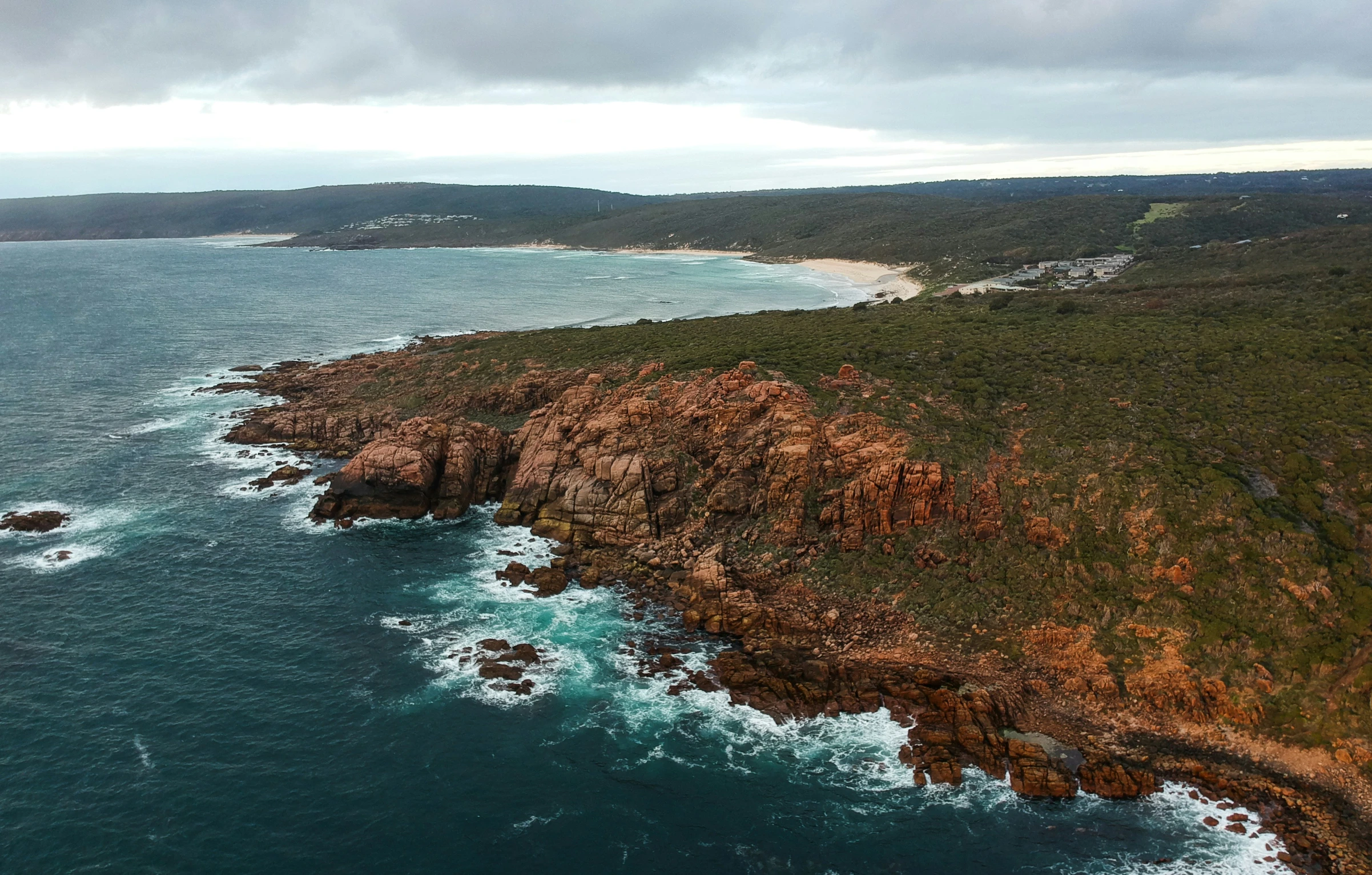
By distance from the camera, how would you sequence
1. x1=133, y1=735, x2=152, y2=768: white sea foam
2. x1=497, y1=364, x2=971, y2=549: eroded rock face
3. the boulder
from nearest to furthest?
x1=133, y1=735, x2=152, y2=768: white sea foam < the boulder < x1=497, y1=364, x2=971, y2=549: eroded rock face

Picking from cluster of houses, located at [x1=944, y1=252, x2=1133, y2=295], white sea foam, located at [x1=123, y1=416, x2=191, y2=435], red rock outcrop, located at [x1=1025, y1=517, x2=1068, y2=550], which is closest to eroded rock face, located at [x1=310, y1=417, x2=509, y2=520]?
white sea foam, located at [x1=123, y1=416, x2=191, y2=435]

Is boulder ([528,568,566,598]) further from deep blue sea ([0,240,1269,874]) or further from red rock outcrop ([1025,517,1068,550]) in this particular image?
red rock outcrop ([1025,517,1068,550])

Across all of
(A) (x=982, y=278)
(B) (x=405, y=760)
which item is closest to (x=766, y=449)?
(B) (x=405, y=760)

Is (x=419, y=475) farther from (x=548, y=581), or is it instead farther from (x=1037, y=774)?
(x=1037, y=774)

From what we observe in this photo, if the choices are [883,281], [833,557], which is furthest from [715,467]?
[883,281]

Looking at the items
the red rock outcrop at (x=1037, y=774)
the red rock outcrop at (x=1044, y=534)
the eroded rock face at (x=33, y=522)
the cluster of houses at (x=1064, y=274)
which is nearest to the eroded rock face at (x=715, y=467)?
the red rock outcrop at (x=1044, y=534)

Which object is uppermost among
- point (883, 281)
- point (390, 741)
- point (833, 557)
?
point (883, 281)

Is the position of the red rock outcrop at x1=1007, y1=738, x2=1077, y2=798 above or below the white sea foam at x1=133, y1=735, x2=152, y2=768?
below
